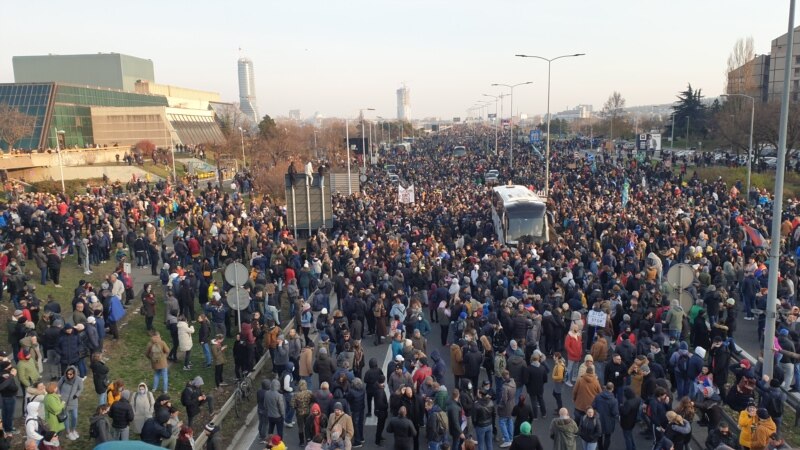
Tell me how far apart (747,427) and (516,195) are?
17.8m

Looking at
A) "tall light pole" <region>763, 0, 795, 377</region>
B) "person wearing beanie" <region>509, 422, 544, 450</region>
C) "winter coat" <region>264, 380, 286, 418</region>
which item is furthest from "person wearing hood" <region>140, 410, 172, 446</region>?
"tall light pole" <region>763, 0, 795, 377</region>

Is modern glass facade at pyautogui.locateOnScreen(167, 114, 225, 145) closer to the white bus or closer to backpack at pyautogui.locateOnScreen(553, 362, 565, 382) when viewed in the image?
the white bus

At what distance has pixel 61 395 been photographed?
10.4 meters

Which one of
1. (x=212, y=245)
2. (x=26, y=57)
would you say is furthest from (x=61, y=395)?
(x=26, y=57)

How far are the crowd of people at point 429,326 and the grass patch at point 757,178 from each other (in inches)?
417

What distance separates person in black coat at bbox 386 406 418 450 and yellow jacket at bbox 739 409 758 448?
191 inches

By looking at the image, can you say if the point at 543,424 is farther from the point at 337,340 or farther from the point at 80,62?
the point at 80,62

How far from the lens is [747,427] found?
9359 mm

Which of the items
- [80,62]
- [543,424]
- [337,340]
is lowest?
[543,424]

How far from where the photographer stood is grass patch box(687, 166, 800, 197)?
126 feet

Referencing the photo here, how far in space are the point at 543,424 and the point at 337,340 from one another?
4700mm

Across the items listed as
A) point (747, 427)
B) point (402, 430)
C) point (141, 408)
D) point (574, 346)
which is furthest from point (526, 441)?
point (141, 408)

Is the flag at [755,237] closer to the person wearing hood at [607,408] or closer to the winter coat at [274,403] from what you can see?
the person wearing hood at [607,408]

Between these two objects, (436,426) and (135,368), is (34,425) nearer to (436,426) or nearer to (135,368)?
(135,368)
